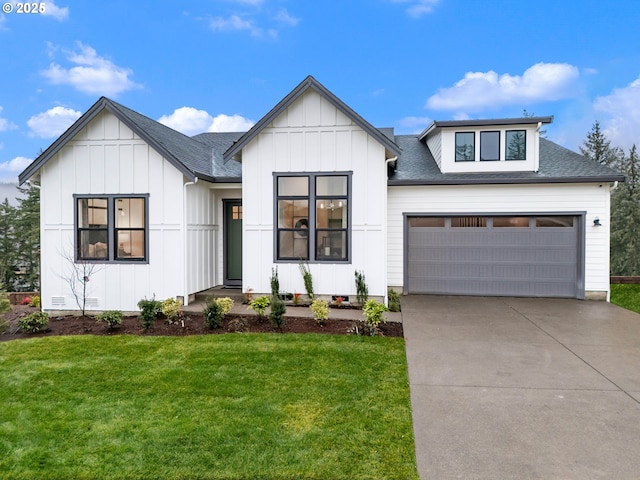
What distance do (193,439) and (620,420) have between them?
3926mm

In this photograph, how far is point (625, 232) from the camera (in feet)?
84.4

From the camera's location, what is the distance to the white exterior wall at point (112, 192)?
866 cm

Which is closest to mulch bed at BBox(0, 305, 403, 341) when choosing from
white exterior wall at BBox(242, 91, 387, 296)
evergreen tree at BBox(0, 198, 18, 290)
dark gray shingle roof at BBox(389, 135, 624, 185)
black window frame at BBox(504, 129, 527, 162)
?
white exterior wall at BBox(242, 91, 387, 296)

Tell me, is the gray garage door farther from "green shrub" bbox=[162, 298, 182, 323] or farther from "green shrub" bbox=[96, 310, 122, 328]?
"green shrub" bbox=[96, 310, 122, 328]

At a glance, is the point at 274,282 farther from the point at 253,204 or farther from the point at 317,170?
the point at 317,170

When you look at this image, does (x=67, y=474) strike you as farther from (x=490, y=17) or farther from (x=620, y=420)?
(x=490, y=17)

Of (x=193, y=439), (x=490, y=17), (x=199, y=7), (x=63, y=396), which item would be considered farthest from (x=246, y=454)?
(x=490, y=17)

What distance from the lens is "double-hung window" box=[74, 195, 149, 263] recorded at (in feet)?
28.9

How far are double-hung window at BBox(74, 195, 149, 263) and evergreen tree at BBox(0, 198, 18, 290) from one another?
66.7 feet

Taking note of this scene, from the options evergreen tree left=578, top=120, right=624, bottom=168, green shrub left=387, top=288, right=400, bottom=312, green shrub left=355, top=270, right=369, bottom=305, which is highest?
evergreen tree left=578, top=120, right=624, bottom=168

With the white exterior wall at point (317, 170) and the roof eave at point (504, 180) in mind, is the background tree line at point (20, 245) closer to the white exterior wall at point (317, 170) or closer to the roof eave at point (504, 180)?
the white exterior wall at point (317, 170)

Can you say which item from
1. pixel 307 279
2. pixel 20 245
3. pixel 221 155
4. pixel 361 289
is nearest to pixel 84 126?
pixel 221 155

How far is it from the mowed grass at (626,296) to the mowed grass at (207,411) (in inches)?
275

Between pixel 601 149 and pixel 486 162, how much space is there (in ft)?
87.1
